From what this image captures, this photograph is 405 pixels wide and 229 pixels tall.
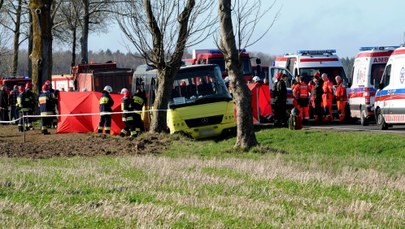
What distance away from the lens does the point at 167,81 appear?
92.4 ft

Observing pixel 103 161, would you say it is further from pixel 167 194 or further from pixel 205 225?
pixel 205 225

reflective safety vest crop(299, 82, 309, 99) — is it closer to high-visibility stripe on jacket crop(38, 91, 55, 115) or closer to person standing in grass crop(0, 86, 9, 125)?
high-visibility stripe on jacket crop(38, 91, 55, 115)

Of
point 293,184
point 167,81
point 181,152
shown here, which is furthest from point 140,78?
point 293,184

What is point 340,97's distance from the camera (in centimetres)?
3188

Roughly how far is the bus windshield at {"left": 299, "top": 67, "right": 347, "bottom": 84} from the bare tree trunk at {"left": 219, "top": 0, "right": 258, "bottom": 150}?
1174 centimetres

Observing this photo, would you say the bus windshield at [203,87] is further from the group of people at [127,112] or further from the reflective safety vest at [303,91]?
the reflective safety vest at [303,91]

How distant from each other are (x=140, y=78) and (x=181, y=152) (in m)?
9.57

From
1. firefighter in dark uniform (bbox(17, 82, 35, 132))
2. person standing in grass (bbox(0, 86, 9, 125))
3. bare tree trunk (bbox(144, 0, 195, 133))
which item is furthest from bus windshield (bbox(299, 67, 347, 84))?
person standing in grass (bbox(0, 86, 9, 125))

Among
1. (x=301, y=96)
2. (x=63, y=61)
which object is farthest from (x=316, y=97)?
(x=63, y=61)

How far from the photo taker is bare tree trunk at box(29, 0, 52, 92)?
1517 inches

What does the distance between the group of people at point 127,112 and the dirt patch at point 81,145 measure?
60cm

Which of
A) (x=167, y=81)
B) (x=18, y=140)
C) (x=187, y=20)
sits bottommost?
(x=18, y=140)

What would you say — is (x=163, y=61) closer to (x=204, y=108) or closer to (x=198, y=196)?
(x=204, y=108)

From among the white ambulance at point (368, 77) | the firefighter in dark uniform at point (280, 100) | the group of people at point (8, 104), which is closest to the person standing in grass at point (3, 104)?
the group of people at point (8, 104)
